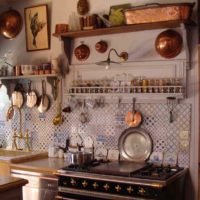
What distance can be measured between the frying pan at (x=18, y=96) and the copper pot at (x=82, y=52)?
0.93m

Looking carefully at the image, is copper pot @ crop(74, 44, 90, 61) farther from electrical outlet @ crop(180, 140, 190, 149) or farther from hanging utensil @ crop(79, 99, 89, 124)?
electrical outlet @ crop(180, 140, 190, 149)

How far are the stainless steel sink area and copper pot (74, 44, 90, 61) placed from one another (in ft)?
3.66

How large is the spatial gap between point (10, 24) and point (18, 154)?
1505 mm

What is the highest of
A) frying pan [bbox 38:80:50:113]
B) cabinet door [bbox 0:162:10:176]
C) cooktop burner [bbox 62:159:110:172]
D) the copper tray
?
the copper tray

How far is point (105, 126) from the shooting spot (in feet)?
11.8

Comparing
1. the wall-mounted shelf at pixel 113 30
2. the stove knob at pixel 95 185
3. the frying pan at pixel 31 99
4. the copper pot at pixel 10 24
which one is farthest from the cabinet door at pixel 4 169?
the copper pot at pixel 10 24

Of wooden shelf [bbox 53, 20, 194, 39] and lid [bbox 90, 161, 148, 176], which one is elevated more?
wooden shelf [bbox 53, 20, 194, 39]

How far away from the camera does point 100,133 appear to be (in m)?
3.63

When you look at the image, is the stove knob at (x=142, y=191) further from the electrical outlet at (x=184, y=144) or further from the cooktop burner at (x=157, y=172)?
the electrical outlet at (x=184, y=144)

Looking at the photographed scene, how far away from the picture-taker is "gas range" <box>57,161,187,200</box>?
2.74 meters

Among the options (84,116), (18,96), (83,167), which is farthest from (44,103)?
(83,167)

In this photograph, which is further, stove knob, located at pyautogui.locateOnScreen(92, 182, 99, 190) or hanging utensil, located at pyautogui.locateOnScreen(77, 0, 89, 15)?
hanging utensil, located at pyautogui.locateOnScreen(77, 0, 89, 15)

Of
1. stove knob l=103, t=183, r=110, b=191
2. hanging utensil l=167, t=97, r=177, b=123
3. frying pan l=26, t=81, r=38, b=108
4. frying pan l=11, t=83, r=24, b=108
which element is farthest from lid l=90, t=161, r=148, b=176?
frying pan l=11, t=83, r=24, b=108

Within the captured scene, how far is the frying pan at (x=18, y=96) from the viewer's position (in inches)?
165
